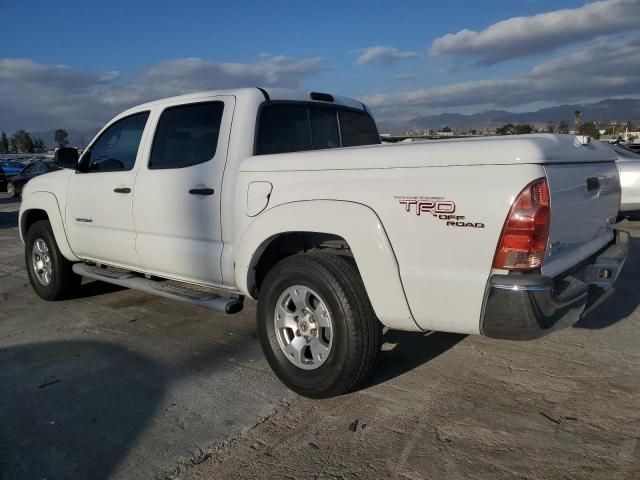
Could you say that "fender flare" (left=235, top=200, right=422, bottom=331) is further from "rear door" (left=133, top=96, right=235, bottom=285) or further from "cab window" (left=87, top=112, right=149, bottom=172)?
"cab window" (left=87, top=112, right=149, bottom=172)

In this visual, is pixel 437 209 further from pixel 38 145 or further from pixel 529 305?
pixel 38 145

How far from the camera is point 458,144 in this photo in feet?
8.84

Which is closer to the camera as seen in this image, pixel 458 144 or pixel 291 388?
pixel 458 144

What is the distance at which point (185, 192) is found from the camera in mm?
3994

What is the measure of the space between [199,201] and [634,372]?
3.28 metres

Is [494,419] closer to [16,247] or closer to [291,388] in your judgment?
[291,388]

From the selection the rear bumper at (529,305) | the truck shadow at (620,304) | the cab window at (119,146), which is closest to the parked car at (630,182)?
the truck shadow at (620,304)

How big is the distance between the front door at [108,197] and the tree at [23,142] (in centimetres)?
7812

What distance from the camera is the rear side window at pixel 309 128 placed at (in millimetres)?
3998

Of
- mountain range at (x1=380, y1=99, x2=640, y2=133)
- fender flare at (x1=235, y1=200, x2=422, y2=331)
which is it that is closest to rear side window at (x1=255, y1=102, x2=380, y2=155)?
fender flare at (x1=235, y1=200, x2=422, y2=331)

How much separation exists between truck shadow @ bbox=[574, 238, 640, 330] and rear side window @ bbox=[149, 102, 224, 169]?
11.4 ft

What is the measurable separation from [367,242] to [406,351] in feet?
4.95

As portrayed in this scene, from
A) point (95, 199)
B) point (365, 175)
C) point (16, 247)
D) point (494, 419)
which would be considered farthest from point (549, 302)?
point (16, 247)

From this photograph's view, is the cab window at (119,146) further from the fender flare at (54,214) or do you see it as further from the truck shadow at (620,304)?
the truck shadow at (620,304)
